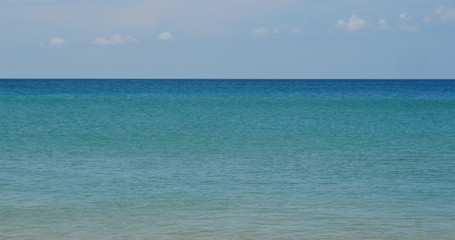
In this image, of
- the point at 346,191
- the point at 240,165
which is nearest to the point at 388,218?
the point at 346,191

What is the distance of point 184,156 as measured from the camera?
75.3 feet

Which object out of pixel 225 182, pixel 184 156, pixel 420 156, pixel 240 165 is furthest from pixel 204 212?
pixel 420 156

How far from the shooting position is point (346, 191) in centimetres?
1652

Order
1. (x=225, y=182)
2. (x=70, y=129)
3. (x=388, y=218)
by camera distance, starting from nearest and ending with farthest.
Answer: (x=388, y=218) → (x=225, y=182) → (x=70, y=129)

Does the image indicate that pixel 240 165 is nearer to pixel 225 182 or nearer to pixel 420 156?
pixel 225 182

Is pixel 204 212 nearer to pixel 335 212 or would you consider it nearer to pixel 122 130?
pixel 335 212

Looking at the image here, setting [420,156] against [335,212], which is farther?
[420,156]

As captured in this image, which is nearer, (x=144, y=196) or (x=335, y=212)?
(x=335, y=212)

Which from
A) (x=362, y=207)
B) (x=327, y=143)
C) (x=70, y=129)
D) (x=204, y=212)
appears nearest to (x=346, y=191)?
(x=362, y=207)

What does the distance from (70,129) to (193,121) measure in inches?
351

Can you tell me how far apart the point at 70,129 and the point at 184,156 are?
13.1m

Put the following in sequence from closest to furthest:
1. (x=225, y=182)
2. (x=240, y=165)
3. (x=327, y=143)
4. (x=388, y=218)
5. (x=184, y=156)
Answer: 1. (x=388, y=218)
2. (x=225, y=182)
3. (x=240, y=165)
4. (x=184, y=156)
5. (x=327, y=143)

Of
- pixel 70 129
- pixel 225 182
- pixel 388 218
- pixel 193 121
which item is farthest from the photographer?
pixel 193 121

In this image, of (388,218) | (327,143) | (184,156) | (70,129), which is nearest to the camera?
(388,218)
